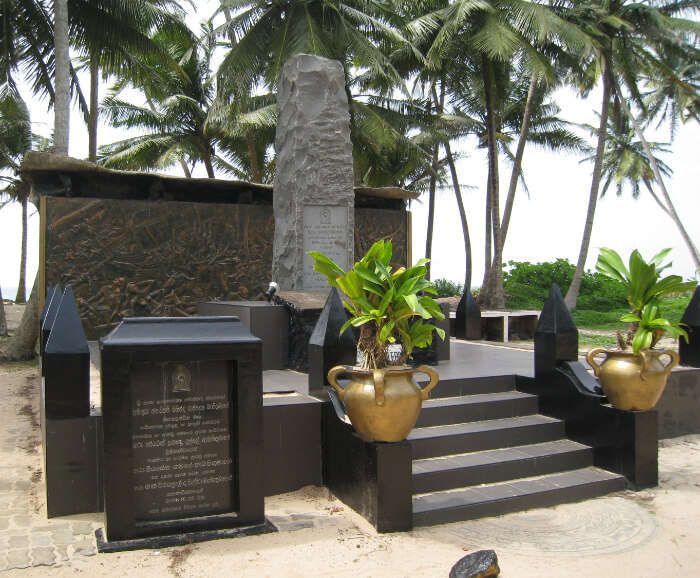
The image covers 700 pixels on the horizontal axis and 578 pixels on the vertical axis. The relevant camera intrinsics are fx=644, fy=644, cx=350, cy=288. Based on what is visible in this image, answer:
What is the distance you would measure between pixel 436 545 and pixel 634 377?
2.37 m

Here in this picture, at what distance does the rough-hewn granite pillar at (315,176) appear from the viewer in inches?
366

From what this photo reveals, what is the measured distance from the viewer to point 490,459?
18.0ft

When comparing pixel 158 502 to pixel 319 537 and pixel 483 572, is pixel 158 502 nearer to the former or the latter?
pixel 319 537

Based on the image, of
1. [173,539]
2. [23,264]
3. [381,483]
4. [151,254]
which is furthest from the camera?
[23,264]

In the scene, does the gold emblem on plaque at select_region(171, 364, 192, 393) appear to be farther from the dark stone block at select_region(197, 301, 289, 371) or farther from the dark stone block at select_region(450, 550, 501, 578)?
the dark stone block at select_region(197, 301, 289, 371)

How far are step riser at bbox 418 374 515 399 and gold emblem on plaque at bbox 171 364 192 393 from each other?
2.71m

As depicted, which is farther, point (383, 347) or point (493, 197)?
point (493, 197)

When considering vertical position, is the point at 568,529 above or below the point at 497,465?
below

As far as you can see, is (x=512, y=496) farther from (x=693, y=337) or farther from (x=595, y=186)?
(x=595, y=186)

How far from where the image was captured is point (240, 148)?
2397 centimetres

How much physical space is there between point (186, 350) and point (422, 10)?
831 inches

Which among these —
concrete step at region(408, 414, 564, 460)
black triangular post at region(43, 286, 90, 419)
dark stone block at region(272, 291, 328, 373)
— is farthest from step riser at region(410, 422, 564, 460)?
black triangular post at region(43, 286, 90, 419)

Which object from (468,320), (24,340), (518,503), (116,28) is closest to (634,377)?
(518,503)

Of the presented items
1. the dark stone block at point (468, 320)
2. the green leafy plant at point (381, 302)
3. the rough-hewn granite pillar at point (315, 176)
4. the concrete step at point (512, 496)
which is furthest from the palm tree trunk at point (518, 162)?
the green leafy plant at point (381, 302)
